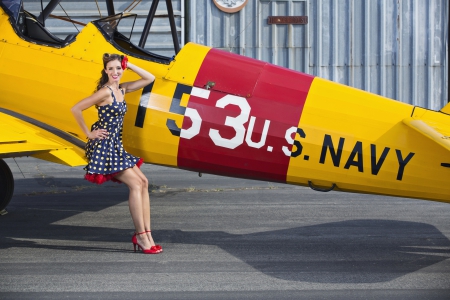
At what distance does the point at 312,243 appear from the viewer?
22.8 ft

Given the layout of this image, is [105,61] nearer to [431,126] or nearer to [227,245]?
[227,245]

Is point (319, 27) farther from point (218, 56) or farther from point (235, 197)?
point (218, 56)

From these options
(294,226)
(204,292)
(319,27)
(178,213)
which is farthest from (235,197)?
(319,27)

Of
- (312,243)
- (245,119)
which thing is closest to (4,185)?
(245,119)

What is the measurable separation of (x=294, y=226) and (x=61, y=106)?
254 centimetres

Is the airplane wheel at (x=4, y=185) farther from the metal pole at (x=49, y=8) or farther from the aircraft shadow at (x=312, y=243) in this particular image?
the metal pole at (x=49, y=8)

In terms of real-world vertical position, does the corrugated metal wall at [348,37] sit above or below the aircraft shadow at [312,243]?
above

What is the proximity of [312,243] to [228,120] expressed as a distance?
1.36m

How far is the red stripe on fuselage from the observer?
21.5 ft

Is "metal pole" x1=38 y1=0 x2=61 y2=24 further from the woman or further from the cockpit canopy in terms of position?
the woman

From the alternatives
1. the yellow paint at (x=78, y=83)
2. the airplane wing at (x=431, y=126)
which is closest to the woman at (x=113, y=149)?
the yellow paint at (x=78, y=83)

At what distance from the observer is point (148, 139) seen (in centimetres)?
698

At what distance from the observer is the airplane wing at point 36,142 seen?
6563 mm

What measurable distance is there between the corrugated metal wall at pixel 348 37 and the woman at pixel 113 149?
28.3ft
